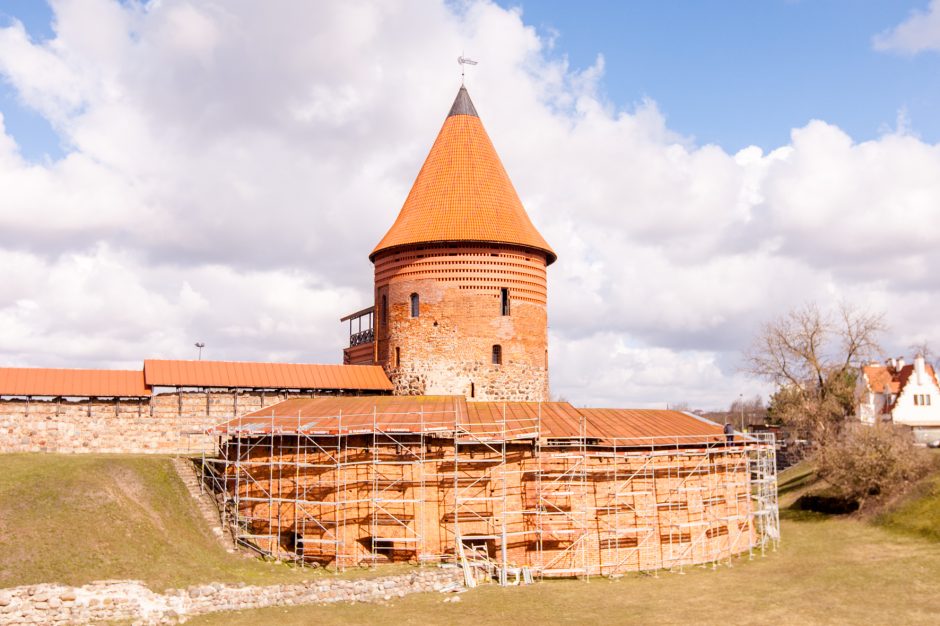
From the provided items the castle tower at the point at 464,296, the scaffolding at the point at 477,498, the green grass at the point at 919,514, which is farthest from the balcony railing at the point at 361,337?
the green grass at the point at 919,514

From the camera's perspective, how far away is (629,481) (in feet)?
60.1

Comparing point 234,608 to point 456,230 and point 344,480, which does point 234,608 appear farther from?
point 456,230

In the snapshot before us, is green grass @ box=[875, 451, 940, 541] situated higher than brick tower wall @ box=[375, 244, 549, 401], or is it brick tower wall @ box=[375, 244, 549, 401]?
brick tower wall @ box=[375, 244, 549, 401]

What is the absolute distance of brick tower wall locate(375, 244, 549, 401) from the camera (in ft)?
74.4

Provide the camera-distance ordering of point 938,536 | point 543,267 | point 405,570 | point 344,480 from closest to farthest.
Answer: point 405,570, point 344,480, point 938,536, point 543,267

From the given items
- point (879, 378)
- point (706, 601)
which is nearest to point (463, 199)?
point (706, 601)

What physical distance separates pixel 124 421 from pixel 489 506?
10.3 m

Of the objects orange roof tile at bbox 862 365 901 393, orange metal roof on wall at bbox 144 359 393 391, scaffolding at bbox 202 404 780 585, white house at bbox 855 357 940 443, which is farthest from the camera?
orange roof tile at bbox 862 365 901 393

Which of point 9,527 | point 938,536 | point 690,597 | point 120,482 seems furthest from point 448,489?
point 938,536

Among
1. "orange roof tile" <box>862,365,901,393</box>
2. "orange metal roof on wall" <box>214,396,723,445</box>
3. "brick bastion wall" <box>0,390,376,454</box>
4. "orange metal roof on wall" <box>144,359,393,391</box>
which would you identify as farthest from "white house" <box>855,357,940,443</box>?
"brick bastion wall" <box>0,390,376,454</box>

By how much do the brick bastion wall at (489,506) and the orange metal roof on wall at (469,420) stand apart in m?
0.39

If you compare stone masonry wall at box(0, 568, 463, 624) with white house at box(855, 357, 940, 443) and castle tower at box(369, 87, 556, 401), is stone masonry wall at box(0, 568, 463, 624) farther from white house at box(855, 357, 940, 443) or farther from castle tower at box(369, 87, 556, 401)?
white house at box(855, 357, 940, 443)

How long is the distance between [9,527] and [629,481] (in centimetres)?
1232

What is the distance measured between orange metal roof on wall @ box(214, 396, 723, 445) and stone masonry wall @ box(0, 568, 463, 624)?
3.37 meters
